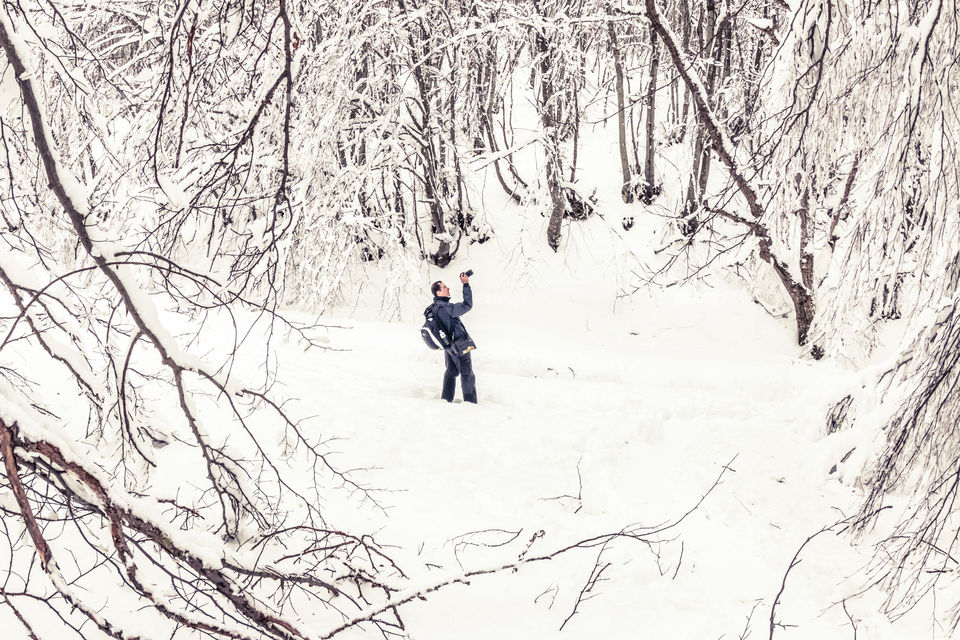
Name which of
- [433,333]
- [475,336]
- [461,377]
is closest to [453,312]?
[433,333]

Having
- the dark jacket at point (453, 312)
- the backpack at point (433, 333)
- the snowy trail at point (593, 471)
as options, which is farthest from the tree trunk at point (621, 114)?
the backpack at point (433, 333)

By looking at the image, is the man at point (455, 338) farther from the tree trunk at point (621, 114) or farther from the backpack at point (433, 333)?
the tree trunk at point (621, 114)

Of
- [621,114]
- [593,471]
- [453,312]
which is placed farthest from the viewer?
[621,114]

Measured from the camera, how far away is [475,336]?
10203mm

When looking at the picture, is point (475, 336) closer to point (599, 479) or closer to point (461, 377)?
point (461, 377)

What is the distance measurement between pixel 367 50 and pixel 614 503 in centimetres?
663

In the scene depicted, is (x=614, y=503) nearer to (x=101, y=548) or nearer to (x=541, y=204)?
(x=101, y=548)

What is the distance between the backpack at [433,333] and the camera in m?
6.98

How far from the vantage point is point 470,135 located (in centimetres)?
1252

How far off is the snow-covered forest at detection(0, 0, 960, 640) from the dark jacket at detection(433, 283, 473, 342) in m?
0.89

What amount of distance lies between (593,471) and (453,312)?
7.16 feet

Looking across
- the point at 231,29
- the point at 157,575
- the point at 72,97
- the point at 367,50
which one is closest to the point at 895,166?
the point at 231,29

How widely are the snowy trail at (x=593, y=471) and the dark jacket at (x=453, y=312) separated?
2.56 ft

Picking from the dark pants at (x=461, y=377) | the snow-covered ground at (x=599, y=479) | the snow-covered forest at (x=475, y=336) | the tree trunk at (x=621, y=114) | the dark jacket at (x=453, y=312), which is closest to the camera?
the snow-covered forest at (x=475, y=336)
